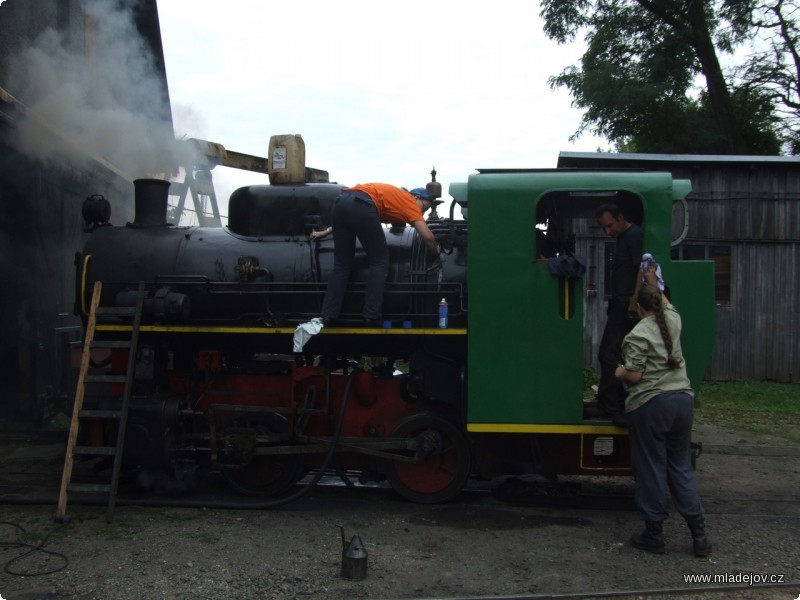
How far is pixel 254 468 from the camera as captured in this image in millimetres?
6254

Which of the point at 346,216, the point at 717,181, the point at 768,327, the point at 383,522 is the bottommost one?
the point at 383,522

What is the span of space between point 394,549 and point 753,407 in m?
7.61

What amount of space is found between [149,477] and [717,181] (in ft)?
34.7

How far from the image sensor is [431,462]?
606 cm

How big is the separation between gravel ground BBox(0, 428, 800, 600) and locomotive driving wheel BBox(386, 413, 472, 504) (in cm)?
15

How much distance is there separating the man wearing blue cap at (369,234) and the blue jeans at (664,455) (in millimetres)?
2035

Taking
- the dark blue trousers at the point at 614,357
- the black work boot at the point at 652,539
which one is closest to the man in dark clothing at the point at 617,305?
the dark blue trousers at the point at 614,357

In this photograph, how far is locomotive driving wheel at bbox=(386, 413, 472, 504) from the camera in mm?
5887

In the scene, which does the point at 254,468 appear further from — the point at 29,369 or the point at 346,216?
the point at 29,369

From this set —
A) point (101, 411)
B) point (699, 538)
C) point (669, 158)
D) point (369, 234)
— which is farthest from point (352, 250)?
point (669, 158)

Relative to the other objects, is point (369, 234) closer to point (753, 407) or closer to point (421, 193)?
point (421, 193)

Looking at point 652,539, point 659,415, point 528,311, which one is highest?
point 528,311

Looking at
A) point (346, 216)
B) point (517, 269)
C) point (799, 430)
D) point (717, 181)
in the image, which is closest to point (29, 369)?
Result: point (346, 216)

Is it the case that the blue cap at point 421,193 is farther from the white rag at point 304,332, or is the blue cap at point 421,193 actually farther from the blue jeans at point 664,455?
the blue jeans at point 664,455
